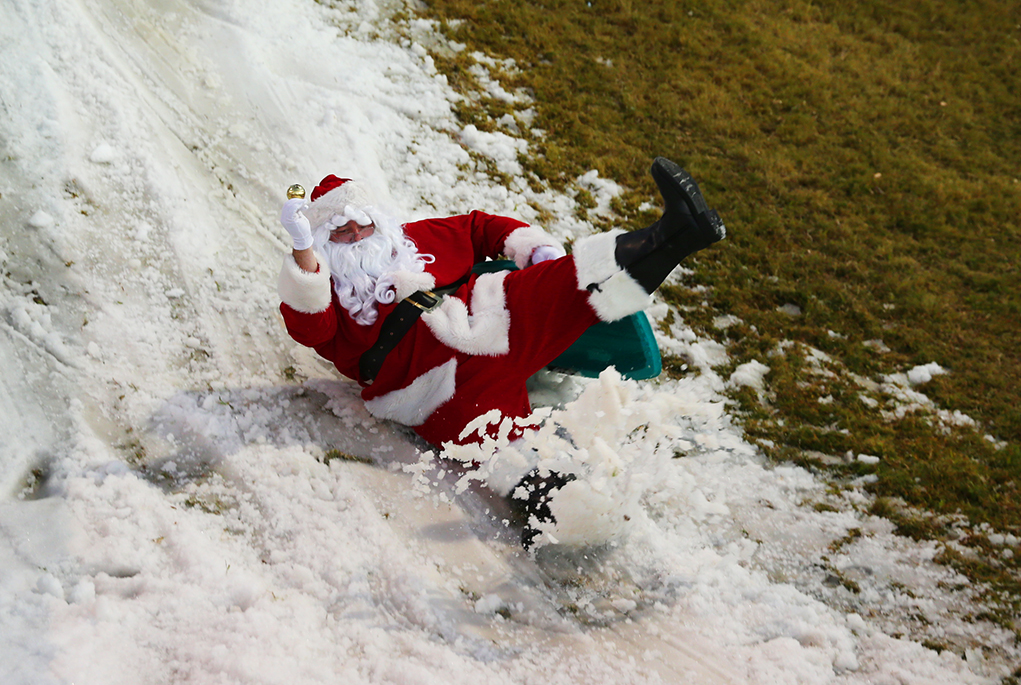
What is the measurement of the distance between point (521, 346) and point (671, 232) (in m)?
0.60

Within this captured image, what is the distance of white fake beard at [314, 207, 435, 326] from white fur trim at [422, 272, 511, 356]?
0.60 feet

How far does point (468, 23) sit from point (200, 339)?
3223mm

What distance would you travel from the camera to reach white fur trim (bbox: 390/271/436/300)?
7.76ft

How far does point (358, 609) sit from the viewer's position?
6.14ft

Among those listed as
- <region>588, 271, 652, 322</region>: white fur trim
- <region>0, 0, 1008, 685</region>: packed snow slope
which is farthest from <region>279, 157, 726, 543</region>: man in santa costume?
<region>0, 0, 1008, 685</region>: packed snow slope

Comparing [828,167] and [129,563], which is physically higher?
[828,167]

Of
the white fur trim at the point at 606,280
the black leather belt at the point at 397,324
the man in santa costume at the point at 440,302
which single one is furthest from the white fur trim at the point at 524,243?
the white fur trim at the point at 606,280

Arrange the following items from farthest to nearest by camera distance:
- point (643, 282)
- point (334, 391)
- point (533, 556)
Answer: point (334, 391), point (533, 556), point (643, 282)

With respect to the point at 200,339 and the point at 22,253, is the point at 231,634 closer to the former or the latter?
the point at 200,339

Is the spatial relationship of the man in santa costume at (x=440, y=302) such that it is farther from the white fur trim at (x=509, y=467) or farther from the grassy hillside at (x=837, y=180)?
the grassy hillside at (x=837, y=180)

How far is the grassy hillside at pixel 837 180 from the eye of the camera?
9.53 feet

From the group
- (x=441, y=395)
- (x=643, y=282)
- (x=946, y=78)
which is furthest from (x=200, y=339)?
(x=946, y=78)

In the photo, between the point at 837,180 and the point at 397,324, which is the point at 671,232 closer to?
the point at 397,324

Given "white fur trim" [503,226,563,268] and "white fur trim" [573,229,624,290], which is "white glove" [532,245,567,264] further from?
"white fur trim" [573,229,624,290]
